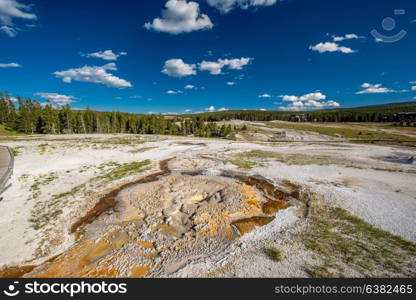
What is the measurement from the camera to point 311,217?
8453 mm

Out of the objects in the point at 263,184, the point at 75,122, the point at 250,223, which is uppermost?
the point at 75,122

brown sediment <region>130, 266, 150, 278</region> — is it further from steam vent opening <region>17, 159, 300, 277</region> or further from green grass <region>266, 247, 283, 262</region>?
green grass <region>266, 247, 283, 262</region>

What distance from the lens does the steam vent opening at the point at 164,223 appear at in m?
5.83

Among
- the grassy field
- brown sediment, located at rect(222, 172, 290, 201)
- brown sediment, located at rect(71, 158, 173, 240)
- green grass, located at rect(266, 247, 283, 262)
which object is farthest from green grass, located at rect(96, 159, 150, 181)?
the grassy field

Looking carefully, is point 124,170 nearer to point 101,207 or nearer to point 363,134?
point 101,207

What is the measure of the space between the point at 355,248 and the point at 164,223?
7.53m

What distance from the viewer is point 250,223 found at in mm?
8250

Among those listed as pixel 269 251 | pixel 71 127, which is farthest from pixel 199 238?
pixel 71 127

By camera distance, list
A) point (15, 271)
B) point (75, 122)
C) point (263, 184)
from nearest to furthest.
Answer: point (15, 271)
point (263, 184)
point (75, 122)

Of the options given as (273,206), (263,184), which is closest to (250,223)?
(273,206)

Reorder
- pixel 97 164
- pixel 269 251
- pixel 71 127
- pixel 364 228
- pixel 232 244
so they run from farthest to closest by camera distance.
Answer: pixel 71 127
pixel 97 164
pixel 364 228
pixel 232 244
pixel 269 251

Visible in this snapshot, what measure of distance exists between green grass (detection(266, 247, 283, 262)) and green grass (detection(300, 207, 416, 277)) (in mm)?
834

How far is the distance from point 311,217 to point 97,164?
62.2ft

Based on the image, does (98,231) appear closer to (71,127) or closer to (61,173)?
(61,173)
